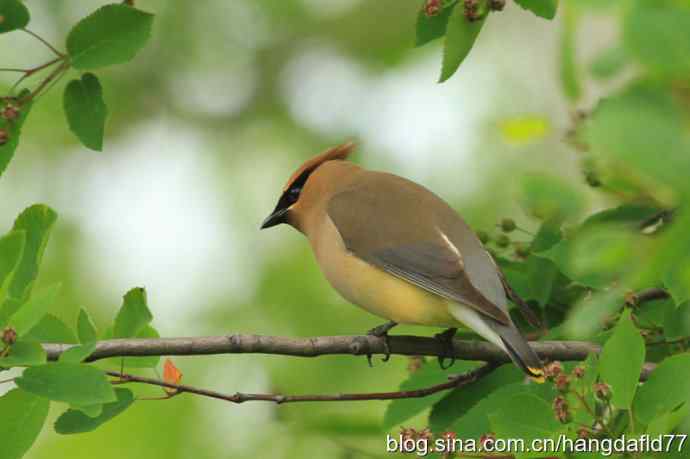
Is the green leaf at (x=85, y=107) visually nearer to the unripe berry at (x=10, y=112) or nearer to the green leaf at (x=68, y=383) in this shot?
the unripe berry at (x=10, y=112)

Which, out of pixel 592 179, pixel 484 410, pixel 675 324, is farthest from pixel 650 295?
pixel 484 410

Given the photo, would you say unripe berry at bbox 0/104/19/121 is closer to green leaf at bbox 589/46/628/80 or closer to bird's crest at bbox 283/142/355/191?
green leaf at bbox 589/46/628/80

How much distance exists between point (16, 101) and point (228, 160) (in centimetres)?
518

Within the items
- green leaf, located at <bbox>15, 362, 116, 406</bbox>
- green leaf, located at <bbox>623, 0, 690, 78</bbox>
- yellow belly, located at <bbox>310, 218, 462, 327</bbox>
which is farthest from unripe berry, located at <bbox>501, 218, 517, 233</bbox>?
green leaf, located at <bbox>623, 0, 690, 78</bbox>

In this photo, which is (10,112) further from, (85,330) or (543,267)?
(543,267)

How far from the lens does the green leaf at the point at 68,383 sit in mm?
2176

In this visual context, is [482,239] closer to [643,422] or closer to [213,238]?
[643,422]

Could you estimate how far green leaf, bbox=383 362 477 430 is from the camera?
2852 millimetres

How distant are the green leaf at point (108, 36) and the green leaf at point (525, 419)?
3.39 feet

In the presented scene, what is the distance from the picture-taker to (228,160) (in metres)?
7.70

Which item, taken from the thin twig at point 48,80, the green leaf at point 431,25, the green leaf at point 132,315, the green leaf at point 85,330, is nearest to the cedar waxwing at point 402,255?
the green leaf at point 431,25

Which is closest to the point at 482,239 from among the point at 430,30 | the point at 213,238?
the point at 430,30

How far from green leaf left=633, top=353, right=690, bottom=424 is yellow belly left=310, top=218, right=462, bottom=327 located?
1.05m

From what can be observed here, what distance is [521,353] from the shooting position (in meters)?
2.66
